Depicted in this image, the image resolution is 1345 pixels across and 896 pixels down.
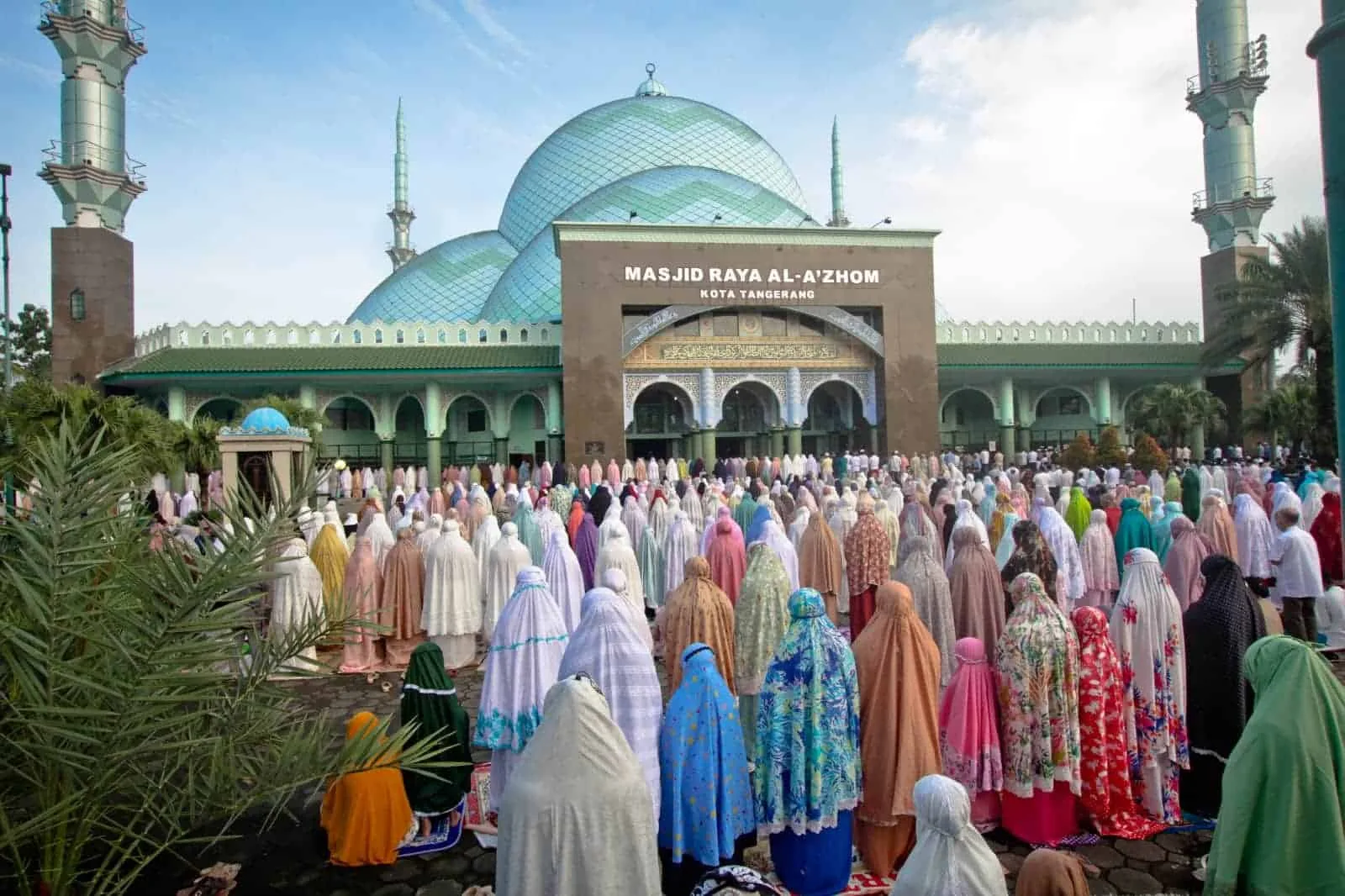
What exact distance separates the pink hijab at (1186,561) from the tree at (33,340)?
32230mm

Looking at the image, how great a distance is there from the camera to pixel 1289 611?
265 inches

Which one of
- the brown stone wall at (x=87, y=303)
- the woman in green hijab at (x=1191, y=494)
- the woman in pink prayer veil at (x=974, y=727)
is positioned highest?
the brown stone wall at (x=87, y=303)

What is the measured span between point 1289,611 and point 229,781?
7939 mm

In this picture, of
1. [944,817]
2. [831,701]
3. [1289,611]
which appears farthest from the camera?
[1289,611]

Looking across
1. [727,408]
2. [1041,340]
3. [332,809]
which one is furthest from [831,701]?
[1041,340]

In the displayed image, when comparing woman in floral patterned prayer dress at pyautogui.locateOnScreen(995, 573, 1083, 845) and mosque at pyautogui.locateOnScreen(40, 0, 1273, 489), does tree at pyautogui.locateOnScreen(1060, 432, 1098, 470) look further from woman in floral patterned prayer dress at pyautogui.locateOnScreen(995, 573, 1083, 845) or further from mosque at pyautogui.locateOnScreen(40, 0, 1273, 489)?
woman in floral patterned prayer dress at pyautogui.locateOnScreen(995, 573, 1083, 845)

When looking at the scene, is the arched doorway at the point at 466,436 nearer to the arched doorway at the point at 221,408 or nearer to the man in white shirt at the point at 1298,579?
the arched doorway at the point at 221,408

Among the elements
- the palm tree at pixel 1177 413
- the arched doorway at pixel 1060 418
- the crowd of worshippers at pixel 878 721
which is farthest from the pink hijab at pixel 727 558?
the arched doorway at pixel 1060 418

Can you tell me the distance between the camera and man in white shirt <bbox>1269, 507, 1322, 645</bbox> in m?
6.55

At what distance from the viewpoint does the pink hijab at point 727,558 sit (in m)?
6.88

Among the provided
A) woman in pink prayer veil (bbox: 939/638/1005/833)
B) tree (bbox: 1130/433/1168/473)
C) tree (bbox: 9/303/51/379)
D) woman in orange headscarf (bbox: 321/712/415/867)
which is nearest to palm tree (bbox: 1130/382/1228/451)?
tree (bbox: 1130/433/1168/473)

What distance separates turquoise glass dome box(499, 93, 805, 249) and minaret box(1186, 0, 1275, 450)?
13.4 meters

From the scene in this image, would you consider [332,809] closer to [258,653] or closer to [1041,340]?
[258,653]

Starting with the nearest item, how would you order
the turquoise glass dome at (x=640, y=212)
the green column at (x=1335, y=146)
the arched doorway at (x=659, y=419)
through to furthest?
1. the green column at (x=1335, y=146)
2. the arched doorway at (x=659, y=419)
3. the turquoise glass dome at (x=640, y=212)
